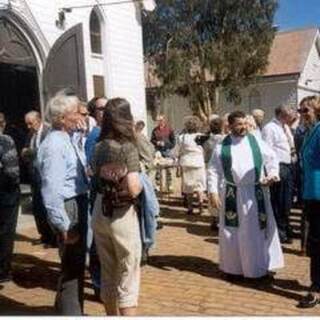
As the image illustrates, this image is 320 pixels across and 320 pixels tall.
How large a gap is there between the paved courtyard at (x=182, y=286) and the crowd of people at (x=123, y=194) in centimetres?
19

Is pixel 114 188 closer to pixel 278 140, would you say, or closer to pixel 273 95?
pixel 278 140

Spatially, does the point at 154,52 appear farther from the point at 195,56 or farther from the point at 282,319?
the point at 282,319

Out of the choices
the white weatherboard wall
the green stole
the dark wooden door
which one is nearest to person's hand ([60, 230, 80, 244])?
the green stole

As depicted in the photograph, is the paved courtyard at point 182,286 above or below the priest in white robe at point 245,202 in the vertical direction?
below

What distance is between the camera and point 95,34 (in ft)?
44.3

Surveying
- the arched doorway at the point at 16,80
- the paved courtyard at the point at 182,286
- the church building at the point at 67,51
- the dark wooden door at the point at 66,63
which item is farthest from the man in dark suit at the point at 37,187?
the arched doorway at the point at 16,80

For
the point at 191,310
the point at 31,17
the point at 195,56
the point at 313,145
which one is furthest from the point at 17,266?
the point at 195,56

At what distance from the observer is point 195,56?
33.9 meters

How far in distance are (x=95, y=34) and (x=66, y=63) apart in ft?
15.3

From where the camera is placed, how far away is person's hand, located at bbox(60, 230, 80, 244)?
4.20m

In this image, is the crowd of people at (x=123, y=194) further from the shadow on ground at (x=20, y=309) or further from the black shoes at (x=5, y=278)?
the shadow on ground at (x=20, y=309)

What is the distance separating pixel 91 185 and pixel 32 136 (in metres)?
3.72

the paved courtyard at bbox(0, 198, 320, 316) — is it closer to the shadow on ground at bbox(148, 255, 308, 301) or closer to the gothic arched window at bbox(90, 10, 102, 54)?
the shadow on ground at bbox(148, 255, 308, 301)

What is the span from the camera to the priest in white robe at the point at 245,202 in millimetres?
5980
